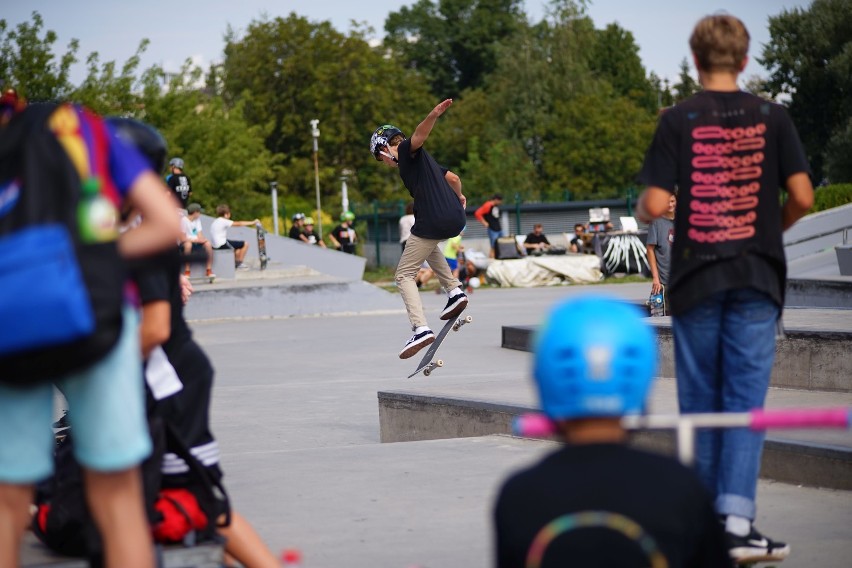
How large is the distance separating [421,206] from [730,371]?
243 inches

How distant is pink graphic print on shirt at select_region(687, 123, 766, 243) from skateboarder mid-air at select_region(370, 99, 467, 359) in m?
5.63

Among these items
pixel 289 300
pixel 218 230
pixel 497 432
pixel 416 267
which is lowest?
pixel 289 300

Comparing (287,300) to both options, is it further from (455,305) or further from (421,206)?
(421,206)

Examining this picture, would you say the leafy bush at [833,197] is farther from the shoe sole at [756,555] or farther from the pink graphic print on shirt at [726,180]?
the shoe sole at [756,555]

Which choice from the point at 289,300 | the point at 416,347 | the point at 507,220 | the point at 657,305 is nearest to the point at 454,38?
the point at 507,220

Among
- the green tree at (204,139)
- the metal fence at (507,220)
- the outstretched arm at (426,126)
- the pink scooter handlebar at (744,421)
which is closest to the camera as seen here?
the pink scooter handlebar at (744,421)

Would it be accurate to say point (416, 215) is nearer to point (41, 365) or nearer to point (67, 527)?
point (67, 527)

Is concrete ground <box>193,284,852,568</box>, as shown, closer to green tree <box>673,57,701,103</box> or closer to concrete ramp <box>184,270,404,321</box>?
concrete ramp <box>184,270,404,321</box>

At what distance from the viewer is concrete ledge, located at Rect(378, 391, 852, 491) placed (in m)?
5.70

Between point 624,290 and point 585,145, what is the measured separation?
147ft

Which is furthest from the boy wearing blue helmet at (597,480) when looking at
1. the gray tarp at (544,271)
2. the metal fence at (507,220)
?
the metal fence at (507,220)

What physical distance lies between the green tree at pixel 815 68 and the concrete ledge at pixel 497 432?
4435 centimetres

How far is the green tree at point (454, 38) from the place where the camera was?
100 meters

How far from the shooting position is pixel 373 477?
6324 mm
